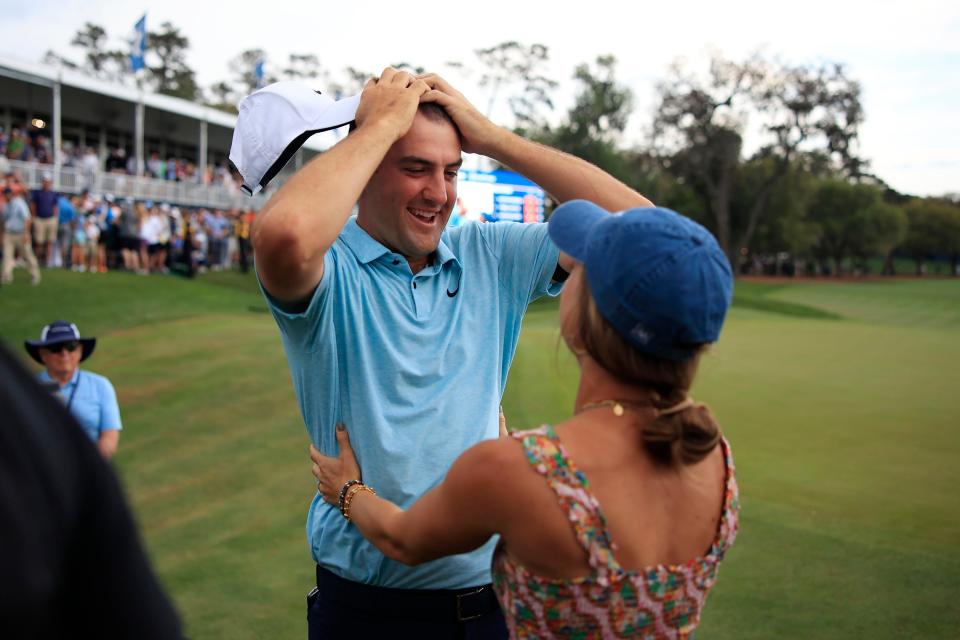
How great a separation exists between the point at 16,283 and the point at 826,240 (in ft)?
171

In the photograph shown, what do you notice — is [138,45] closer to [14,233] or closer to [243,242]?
[243,242]

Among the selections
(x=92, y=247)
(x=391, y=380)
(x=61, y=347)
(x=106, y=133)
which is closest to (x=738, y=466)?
(x=61, y=347)

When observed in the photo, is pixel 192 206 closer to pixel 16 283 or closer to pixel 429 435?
pixel 16 283

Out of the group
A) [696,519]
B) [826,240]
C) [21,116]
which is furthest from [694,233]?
[826,240]

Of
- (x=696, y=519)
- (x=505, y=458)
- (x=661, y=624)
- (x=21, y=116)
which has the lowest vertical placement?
(x=661, y=624)

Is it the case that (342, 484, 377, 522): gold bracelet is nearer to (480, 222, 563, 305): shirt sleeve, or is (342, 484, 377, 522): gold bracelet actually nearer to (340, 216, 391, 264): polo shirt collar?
(340, 216, 391, 264): polo shirt collar

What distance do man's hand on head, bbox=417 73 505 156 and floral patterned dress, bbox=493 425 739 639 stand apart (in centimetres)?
111

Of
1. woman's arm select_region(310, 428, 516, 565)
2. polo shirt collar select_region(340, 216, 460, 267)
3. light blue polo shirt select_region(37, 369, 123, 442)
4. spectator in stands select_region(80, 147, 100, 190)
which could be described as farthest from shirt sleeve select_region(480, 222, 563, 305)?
spectator in stands select_region(80, 147, 100, 190)

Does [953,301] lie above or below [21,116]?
below

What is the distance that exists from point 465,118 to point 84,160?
29.1 m

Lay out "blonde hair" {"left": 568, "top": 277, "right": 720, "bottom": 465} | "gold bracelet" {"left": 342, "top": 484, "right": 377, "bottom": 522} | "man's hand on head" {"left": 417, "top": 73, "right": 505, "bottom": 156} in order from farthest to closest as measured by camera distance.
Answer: "man's hand on head" {"left": 417, "top": 73, "right": 505, "bottom": 156} → "gold bracelet" {"left": 342, "top": 484, "right": 377, "bottom": 522} → "blonde hair" {"left": 568, "top": 277, "right": 720, "bottom": 465}

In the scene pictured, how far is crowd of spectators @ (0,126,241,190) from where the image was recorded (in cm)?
2670

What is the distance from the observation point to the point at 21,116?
3244cm

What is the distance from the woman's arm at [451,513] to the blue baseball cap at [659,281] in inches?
13.8
